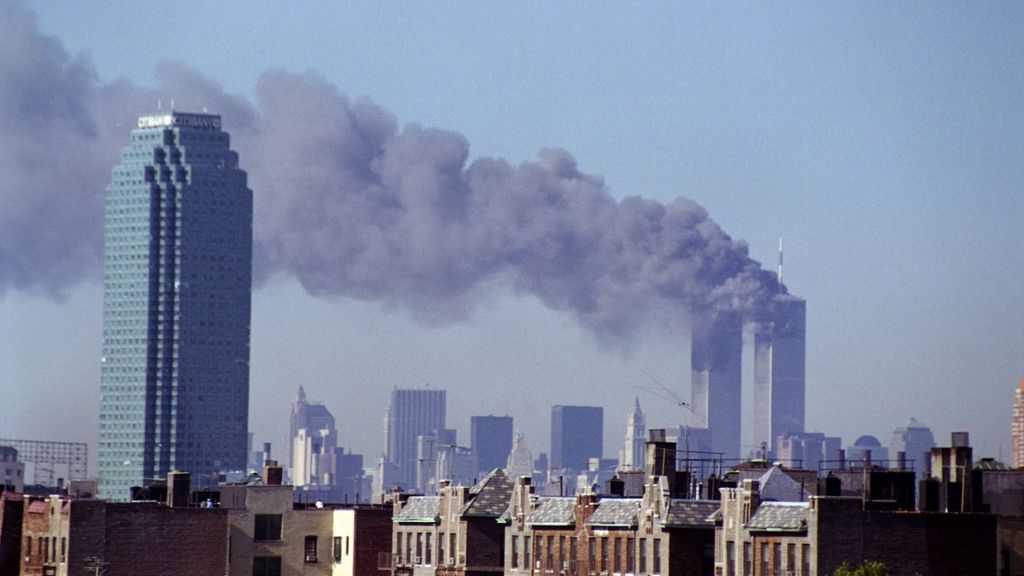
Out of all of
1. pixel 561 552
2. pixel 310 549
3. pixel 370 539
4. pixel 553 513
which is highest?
pixel 553 513

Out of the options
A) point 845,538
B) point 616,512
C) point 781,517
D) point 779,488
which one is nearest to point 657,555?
point 616,512

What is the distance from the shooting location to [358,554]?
156125 millimetres

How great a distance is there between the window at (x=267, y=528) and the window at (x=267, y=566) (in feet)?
1.24

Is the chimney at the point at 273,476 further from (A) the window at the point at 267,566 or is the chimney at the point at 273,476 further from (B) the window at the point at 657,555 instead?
(B) the window at the point at 657,555

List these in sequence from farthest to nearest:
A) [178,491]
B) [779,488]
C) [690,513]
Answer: [178,491] → [779,488] → [690,513]

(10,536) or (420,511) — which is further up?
(420,511)

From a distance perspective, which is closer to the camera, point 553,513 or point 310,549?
point 553,513

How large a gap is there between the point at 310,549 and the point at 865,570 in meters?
54.5

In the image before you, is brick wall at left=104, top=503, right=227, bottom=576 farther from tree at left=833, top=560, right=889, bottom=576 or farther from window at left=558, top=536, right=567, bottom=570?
tree at left=833, top=560, right=889, bottom=576

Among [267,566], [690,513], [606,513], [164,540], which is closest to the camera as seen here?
[690,513]

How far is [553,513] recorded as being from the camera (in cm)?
13588

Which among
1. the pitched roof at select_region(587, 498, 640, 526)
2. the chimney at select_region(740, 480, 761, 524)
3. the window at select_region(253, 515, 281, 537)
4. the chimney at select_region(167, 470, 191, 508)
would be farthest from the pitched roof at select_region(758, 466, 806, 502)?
the chimney at select_region(167, 470, 191, 508)

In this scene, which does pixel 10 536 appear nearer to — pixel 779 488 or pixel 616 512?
pixel 616 512

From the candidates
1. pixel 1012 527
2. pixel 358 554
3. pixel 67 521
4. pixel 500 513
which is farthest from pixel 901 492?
pixel 67 521
